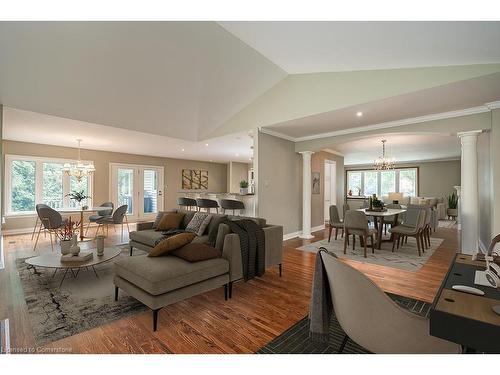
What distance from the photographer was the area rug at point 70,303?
2.10 m

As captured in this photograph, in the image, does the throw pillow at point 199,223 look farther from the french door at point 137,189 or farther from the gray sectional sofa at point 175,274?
the french door at point 137,189

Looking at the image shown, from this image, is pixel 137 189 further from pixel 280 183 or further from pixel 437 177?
pixel 437 177

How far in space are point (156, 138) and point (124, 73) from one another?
229 cm

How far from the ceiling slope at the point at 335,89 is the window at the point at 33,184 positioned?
544 cm

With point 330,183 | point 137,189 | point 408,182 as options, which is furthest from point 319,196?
point 408,182

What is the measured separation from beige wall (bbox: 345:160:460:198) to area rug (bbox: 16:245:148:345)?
1193cm

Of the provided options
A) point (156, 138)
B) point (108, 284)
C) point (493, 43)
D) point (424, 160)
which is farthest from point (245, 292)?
point (424, 160)

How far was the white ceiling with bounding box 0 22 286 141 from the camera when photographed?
3.09 m

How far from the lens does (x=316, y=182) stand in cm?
701

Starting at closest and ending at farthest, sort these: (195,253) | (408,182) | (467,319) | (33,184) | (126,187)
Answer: (467,319), (195,253), (33,184), (126,187), (408,182)

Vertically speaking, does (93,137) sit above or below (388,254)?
above

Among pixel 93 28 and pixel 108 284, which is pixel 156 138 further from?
pixel 108 284

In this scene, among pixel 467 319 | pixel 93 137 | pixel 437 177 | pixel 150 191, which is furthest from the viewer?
pixel 437 177

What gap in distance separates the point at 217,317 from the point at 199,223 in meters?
1.80
